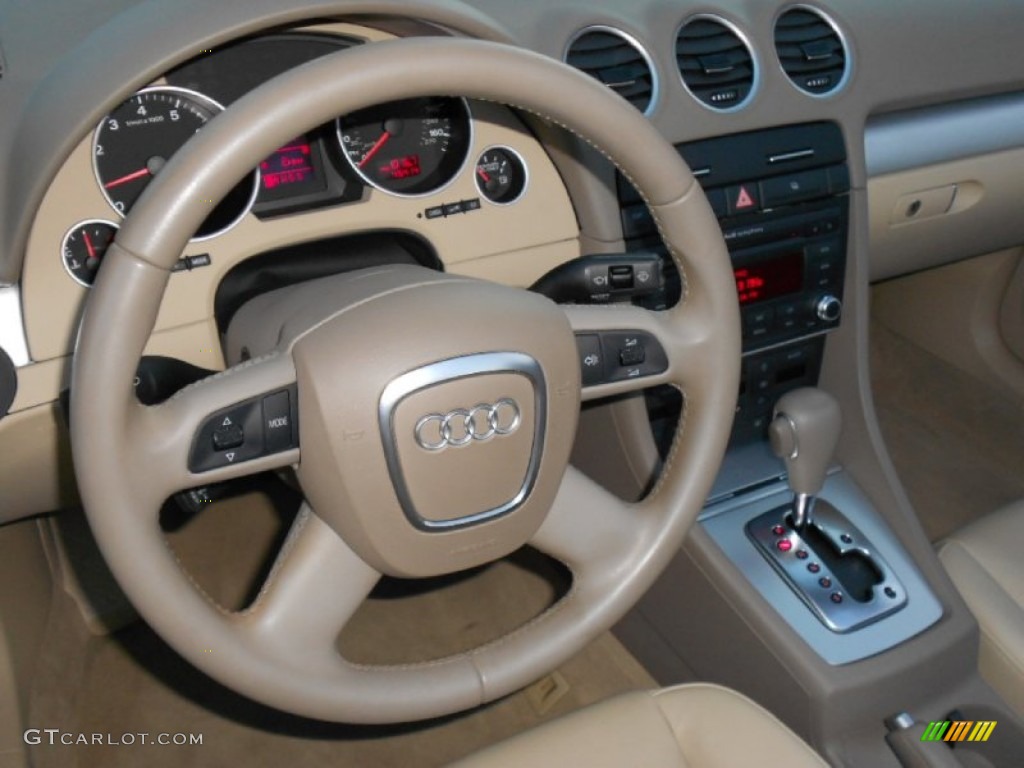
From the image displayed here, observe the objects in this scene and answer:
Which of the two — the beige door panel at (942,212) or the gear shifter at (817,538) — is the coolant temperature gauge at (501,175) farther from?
the beige door panel at (942,212)

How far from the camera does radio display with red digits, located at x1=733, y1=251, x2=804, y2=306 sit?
1.56 m

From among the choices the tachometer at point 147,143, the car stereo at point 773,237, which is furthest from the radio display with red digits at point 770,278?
the tachometer at point 147,143

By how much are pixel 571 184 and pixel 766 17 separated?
43 centimetres

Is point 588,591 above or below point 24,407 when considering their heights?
below

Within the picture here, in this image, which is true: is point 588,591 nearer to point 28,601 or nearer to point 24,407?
point 24,407

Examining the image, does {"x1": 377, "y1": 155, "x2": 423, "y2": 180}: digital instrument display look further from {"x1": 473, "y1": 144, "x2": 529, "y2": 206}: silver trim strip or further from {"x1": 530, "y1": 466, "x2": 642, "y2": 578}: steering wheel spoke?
{"x1": 530, "y1": 466, "x2": 642, "y2": 578}: steering wheel spoke

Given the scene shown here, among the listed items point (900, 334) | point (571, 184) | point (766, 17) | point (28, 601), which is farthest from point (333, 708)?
point (900, 334)

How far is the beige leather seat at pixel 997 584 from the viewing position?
1.45 meters

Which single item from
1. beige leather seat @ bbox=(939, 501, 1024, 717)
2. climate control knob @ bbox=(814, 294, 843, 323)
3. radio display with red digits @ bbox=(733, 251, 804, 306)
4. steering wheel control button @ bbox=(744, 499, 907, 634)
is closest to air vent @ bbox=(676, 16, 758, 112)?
radio display with red digits @ bbox=(733, 251, 804, 306)

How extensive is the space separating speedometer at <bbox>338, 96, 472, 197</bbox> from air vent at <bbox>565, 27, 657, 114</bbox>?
195 millimetres

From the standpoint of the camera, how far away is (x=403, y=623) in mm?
1922

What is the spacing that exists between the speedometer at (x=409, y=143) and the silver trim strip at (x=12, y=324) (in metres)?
0.39

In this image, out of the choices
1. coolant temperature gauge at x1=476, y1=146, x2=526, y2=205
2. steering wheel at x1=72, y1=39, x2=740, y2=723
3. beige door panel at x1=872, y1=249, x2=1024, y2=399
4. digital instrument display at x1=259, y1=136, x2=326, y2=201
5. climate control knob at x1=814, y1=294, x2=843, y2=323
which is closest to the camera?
steering wheel at x1=72, y1=39, x2=740, y2=723

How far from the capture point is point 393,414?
2.87ft
